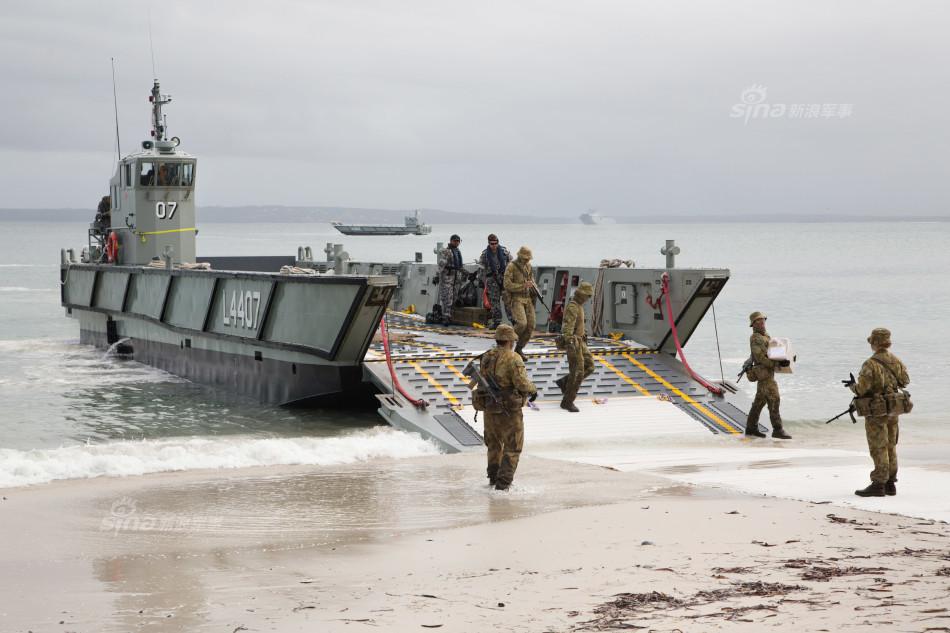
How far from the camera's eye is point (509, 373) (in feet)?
28.0

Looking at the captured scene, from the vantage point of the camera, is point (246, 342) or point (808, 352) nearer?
point (246, 342)

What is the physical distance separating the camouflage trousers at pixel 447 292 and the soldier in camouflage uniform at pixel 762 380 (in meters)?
6.39

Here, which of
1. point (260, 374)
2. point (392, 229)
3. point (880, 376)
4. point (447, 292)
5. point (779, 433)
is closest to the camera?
point (880, 376)

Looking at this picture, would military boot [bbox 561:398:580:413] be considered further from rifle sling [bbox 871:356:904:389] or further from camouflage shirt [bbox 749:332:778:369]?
rifle sling [bbox 871:356:904:389]

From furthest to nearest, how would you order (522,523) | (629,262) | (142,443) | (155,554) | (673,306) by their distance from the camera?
(629,262), (673,306), (142,443), (522,523), (155,554)

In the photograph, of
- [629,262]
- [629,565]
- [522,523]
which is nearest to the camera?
[629,565]

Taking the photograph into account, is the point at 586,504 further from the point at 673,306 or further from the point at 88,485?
the point at 673,306

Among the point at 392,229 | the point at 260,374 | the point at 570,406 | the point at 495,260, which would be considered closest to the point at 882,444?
the point at 570,406

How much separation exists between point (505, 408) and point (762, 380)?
12.5ft

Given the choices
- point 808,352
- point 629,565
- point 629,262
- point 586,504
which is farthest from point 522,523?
point 808,352

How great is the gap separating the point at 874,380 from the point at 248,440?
7173 mm

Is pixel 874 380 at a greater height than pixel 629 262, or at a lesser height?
lesser

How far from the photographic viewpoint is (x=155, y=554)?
23.1 ft

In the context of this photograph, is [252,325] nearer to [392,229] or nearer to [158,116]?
[158,116]
